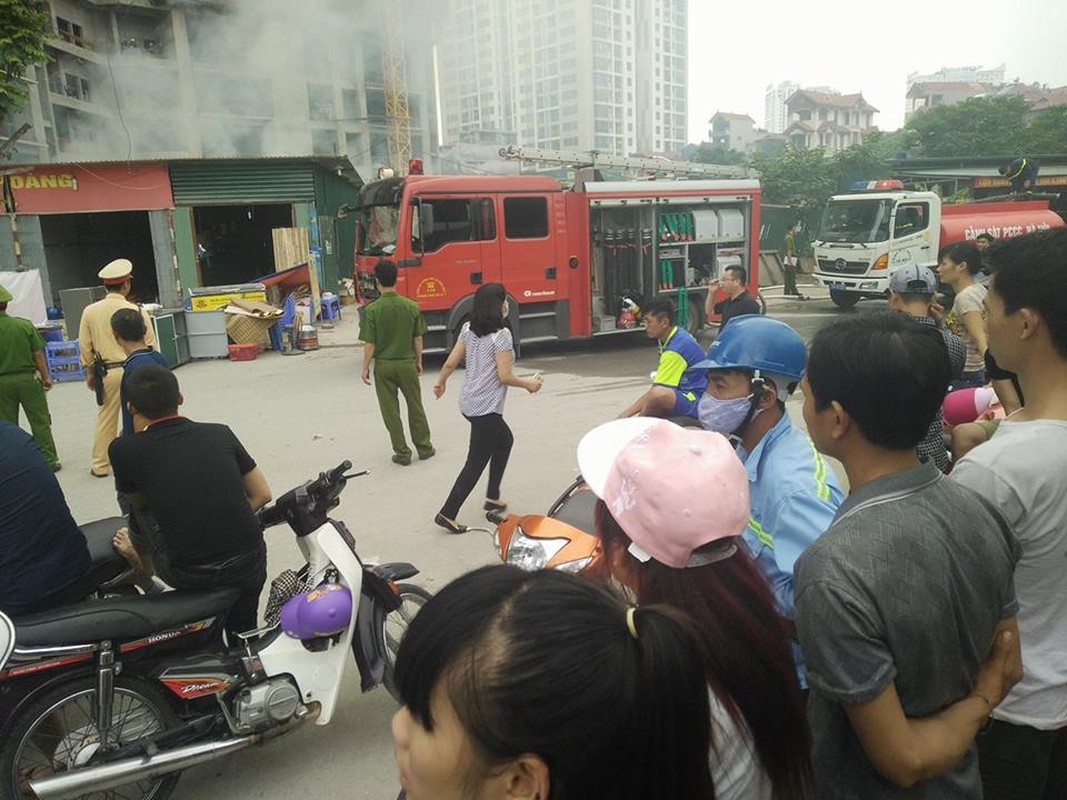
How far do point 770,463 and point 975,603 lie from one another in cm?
78

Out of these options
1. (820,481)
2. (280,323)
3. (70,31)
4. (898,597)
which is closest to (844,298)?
(280,323)

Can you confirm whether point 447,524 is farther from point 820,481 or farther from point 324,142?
point 324,142

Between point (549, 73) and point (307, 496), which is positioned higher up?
point (549, 73)

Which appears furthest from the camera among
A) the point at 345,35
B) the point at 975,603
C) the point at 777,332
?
the point at 345,35

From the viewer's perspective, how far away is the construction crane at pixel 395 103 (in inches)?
2224

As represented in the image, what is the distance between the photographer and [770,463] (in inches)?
79.0

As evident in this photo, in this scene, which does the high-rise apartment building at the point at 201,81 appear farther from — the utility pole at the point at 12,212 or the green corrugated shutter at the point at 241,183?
the green corrugated shutter at the point at 241,183

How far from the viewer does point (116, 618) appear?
8.09 ft

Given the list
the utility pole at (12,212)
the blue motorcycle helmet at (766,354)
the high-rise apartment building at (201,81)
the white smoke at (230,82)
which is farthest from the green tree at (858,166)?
the blue motorcycle helmet at (766,354)

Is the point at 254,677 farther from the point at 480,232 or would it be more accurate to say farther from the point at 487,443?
the point at 480,232

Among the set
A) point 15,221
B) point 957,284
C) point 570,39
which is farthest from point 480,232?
point 570,39

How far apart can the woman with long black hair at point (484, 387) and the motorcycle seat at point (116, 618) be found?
2.35 meters

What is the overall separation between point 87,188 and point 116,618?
633 inches

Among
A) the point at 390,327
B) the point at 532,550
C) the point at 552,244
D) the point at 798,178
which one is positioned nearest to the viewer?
the point at 532,550
